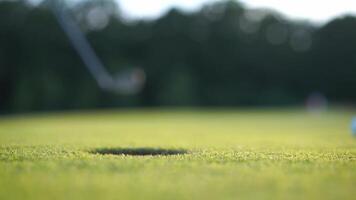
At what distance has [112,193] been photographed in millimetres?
4703

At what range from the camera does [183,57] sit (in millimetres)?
57188

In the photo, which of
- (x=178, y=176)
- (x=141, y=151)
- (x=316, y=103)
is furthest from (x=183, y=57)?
(x=178, y=176)

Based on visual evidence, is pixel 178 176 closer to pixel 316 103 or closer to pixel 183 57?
pixel 316 103

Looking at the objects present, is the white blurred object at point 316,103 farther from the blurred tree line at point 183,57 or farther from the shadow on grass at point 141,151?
the shadow on grass at point 141,151

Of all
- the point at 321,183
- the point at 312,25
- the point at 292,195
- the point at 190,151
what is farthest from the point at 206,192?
the point at 312,25

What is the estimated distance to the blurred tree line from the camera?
5041 cm

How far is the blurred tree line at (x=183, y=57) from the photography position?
50406 mm

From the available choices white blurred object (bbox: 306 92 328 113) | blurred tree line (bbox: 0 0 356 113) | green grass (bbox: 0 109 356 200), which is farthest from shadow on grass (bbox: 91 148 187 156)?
blurred tree line (bbox: 0 0 356 113)

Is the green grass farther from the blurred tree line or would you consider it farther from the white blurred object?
the blurred tree line

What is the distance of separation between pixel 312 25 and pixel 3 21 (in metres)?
33.8

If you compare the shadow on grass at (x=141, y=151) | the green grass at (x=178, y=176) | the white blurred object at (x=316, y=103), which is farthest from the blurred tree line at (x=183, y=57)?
the green grass at (x=178, y=176)

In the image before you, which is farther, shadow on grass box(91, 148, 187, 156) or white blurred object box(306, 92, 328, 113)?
white blurred object box(306, 92, 328, 113)

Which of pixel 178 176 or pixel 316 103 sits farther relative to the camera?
pixel 316 103

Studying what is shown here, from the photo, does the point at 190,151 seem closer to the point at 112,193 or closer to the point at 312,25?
the point at 112,193
